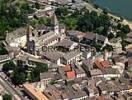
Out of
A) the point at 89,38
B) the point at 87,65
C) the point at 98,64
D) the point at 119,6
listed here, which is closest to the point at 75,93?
the point at 87,65

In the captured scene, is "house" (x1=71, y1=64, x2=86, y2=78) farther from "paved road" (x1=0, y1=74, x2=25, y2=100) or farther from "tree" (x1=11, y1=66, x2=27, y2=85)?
"paved road" (x1=0, y1=74, x2=25, y2=100)

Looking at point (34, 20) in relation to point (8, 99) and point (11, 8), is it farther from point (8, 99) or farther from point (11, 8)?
point (8, 99)

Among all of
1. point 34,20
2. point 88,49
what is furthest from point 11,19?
point 88,49

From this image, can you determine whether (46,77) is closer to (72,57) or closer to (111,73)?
(72,57)

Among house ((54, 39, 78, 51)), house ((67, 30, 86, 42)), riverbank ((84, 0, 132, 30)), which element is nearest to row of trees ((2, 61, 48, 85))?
house ((54, 39, 78, 51))

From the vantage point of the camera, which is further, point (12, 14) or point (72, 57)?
point (12, 14)
